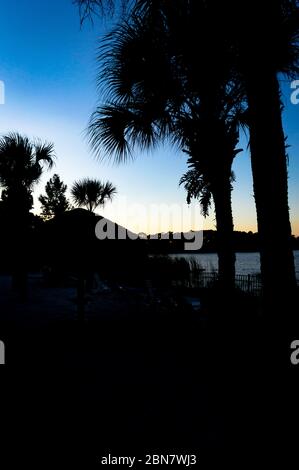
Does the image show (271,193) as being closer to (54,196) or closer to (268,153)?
(268,153)

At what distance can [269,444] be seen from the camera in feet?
9.39

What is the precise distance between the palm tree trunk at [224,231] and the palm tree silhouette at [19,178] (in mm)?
8440

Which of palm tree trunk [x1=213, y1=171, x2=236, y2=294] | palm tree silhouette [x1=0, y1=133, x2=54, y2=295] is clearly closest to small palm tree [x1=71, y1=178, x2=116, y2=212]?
palm tree silhouette [x1=0, y1=133, x2=54, y2=295]

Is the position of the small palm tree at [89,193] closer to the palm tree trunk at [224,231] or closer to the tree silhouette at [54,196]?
the palm tree trunk at [224,231]

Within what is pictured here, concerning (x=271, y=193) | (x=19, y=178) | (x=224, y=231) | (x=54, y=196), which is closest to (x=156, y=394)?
(x=271, y=193)

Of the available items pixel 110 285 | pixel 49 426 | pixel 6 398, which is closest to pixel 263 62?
pixel 49 426

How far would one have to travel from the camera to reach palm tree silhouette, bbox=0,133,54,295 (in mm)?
12766

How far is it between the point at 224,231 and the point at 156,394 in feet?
14.5

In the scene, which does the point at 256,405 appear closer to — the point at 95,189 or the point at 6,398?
the point at 6,398

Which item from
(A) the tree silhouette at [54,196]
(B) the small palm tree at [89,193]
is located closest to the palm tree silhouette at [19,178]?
(B) the small palm tree at [89,193]

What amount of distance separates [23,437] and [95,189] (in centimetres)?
1815

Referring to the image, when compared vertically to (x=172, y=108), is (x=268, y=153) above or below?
below

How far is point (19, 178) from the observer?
13.4 metres

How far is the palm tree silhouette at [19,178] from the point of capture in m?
12.8
